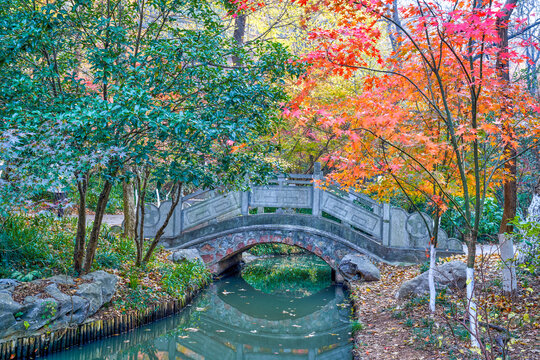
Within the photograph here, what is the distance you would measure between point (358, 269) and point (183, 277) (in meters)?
3.63

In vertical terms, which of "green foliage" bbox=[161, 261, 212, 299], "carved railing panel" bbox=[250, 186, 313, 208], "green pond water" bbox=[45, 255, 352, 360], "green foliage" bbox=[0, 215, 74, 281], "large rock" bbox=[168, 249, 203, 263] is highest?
"carved railing panel" bbox=[250, 186, 313, 208]

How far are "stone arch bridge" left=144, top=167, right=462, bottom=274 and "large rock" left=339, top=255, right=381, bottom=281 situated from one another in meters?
0.53

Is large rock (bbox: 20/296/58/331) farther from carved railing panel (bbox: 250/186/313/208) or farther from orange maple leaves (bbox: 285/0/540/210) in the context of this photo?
carved railing panel (bbox: 250/186/313/208)

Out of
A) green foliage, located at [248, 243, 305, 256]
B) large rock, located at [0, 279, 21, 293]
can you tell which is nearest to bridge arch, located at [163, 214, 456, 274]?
green foliage, located at [248, 243, 305, 256]

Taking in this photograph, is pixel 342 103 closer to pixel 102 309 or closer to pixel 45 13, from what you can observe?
pixel 45 13

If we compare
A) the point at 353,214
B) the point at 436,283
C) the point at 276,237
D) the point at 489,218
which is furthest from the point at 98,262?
the point at 489,218

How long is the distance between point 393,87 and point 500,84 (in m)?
1.51

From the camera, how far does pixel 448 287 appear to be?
6.55 metres

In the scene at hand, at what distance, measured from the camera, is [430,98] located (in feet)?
18.9

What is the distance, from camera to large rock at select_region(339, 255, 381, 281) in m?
9.30

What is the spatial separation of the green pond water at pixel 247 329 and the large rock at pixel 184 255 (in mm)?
776

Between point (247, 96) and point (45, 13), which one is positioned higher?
point (45, 13)

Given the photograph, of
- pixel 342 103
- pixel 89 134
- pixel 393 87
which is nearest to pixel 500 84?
pixel 393 87

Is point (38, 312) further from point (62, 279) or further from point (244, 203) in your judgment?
point (244, 203)
